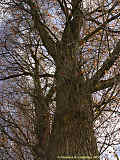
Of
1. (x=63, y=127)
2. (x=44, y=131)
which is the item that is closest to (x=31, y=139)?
(x=44, y=131)

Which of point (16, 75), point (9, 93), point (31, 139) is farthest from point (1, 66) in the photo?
point (31, 139)

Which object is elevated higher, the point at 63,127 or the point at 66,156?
the point at 63,127

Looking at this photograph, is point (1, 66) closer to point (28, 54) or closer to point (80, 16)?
point (28, 54)

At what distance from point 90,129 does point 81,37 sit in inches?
65.2

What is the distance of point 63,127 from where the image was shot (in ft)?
10.8

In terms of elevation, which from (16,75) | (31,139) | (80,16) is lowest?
(31,139)

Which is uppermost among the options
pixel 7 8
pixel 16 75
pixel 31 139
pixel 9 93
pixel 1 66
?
pixel 7 8

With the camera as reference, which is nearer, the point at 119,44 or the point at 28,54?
the point at 119,44

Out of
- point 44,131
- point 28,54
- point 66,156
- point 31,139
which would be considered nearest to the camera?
point 66,156

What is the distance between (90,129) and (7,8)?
3549 mm

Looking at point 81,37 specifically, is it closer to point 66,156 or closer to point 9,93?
point 9,93

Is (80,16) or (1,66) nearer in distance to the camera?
(80,16)

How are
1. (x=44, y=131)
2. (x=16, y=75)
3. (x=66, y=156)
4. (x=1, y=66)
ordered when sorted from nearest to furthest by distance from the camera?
(x=66, y=156) → (x=44, y=131) → (x=16, y=75) → (x=1, y=66)

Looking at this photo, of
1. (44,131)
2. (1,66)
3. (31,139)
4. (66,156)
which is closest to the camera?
(66,156)
